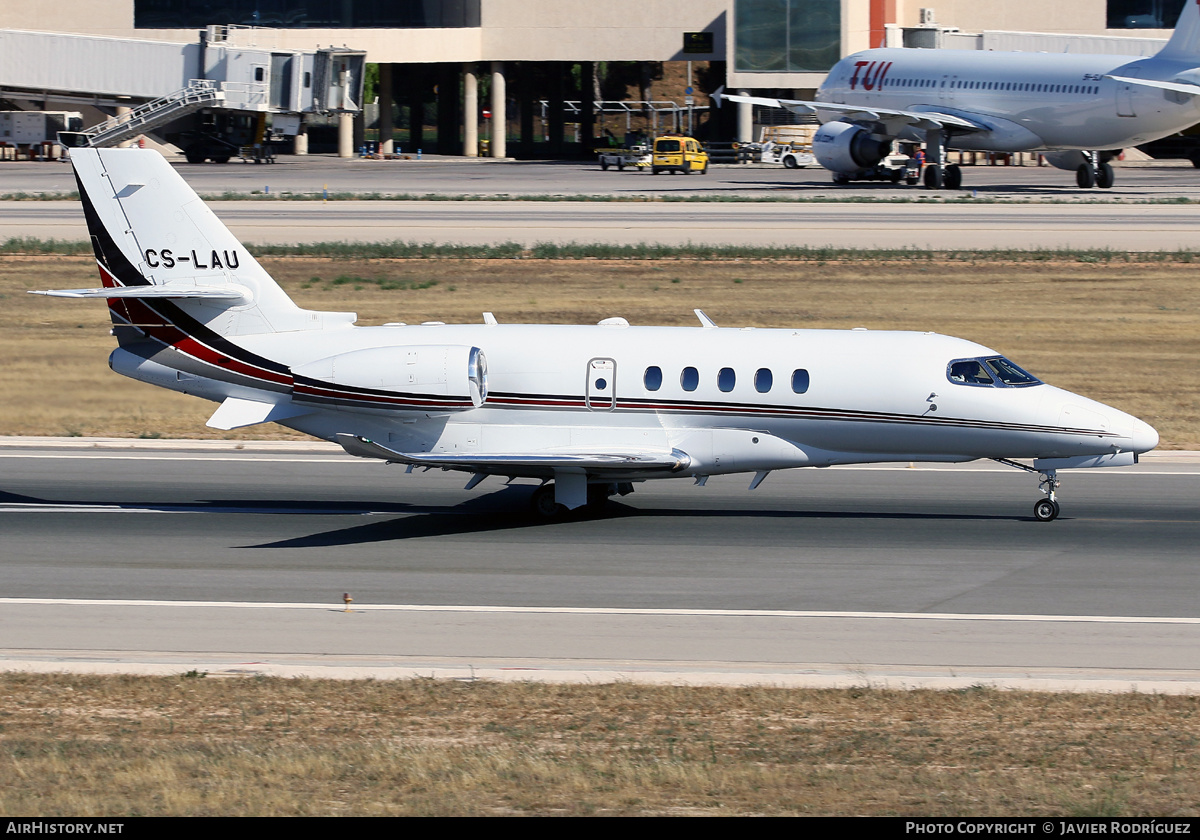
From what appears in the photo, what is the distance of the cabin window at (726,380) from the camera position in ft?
72.4

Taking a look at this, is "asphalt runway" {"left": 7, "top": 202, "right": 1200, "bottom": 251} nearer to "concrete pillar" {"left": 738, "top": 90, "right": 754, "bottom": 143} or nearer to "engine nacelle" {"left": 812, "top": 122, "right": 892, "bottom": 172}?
"engine nacelle" {"left": 812, "top": 122, "right": 892, "bottom": 172}

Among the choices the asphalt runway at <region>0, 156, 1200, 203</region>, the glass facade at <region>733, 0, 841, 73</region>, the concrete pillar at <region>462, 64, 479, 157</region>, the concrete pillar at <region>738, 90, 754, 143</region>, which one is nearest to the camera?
the asphalt runway at <region>0, 156, 1200, 203</region>

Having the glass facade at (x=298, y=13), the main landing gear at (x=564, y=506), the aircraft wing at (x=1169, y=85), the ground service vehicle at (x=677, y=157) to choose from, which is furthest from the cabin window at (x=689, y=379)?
the glass facade at (x=298, y=13)

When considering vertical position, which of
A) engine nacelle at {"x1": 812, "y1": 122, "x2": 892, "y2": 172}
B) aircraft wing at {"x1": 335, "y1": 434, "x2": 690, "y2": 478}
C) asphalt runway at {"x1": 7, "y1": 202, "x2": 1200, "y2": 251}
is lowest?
aircraft wing at {"x1": 335, "y1": 434, "x2": 690, "y2": 478}

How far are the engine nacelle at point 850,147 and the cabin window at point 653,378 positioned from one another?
59.9 metres

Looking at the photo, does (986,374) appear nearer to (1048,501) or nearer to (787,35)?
(1048,501)

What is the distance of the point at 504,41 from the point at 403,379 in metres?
93.0

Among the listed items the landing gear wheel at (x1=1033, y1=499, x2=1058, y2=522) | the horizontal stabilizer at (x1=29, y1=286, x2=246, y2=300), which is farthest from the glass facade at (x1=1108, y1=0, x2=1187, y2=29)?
the horizontal stabilizer at (x1=29, y1=286, x2=246, y2=300)

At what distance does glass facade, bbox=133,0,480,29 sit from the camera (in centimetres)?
→ 10656

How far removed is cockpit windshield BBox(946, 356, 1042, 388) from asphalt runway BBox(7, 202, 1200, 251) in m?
32.1

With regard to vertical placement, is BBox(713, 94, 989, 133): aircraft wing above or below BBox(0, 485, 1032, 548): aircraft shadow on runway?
above

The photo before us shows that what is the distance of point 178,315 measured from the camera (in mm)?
23141

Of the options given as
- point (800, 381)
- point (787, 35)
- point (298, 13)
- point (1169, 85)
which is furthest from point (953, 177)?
point (800, 381)

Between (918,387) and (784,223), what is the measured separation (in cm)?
3978
